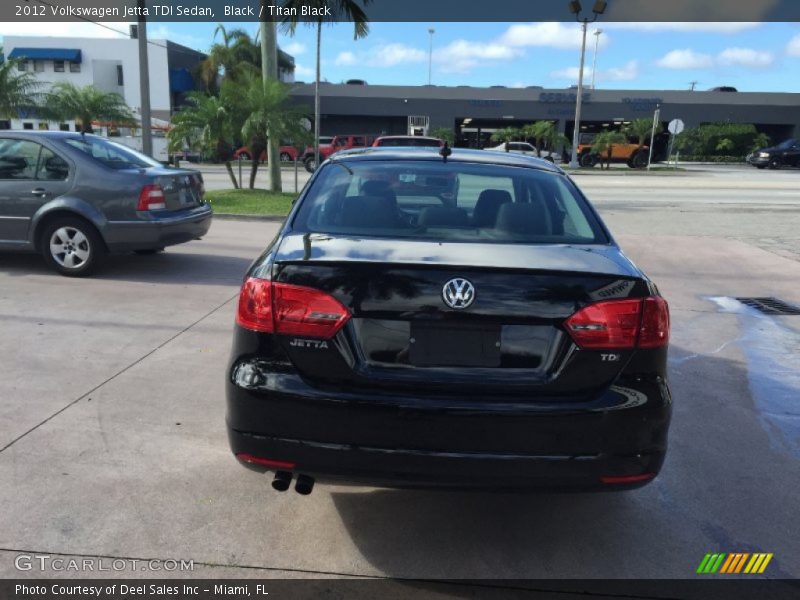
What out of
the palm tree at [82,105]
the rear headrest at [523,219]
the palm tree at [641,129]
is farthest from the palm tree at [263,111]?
the palm tree at [641,129]

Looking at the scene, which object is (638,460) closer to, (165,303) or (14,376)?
(14,376)

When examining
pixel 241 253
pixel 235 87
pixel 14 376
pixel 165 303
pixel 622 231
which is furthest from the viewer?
pixel 235 87

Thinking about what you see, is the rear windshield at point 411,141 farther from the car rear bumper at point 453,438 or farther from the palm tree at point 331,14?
the car rear bumper at point 453,438

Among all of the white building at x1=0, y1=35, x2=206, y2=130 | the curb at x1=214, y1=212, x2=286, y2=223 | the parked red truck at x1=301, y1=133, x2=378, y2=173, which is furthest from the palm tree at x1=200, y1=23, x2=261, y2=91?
the curb at x1=214, y1=212, x2=286, y2=223

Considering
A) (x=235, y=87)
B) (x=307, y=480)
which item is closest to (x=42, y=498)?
(x=307, y=480)

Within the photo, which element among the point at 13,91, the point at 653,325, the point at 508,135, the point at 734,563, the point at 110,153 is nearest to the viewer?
the point at 653,325

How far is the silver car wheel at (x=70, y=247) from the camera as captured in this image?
7.34m

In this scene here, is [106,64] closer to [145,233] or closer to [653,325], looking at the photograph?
[145,233]

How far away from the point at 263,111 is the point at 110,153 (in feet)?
32.3

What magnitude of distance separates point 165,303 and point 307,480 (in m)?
4.48

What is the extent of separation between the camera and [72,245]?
24.2ft

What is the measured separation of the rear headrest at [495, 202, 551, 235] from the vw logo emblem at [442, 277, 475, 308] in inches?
31.6

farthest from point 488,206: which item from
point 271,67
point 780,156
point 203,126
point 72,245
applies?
point 780,156

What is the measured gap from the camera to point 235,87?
57.5 feet
